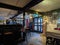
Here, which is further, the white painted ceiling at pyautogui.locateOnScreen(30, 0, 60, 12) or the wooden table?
the white painted ceiling at pyautogui.locateOnScreen(30, 0, 60, 12)

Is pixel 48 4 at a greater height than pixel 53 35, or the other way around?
pixel 48 4

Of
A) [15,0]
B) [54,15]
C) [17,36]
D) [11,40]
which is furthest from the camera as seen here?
[54,15]

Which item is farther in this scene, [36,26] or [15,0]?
[36,26]

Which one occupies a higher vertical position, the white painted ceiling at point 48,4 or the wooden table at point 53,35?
the white painted ceiling at point 48,4

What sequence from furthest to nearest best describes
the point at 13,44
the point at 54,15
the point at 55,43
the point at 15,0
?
the point at 54,15 → the point at 13,44 → the point at 55,43 → the point at 15,0

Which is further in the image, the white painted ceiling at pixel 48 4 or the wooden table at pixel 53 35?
the white painted ceiling at pixel 48 4

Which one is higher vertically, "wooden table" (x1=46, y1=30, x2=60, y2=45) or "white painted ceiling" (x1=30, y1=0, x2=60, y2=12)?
"white painted ceiling" (x1=30, y1=0, x2=60, y2=12)

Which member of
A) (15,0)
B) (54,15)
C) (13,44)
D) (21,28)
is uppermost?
(15,0)

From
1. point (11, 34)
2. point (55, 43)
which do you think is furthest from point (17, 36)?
point (55, 43)

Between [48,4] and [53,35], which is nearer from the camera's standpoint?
[53,35]

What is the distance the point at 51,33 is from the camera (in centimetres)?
434

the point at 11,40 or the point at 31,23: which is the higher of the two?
the point at 31,23

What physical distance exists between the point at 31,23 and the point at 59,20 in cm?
614

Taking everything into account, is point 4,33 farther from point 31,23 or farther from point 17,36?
point 31,23
